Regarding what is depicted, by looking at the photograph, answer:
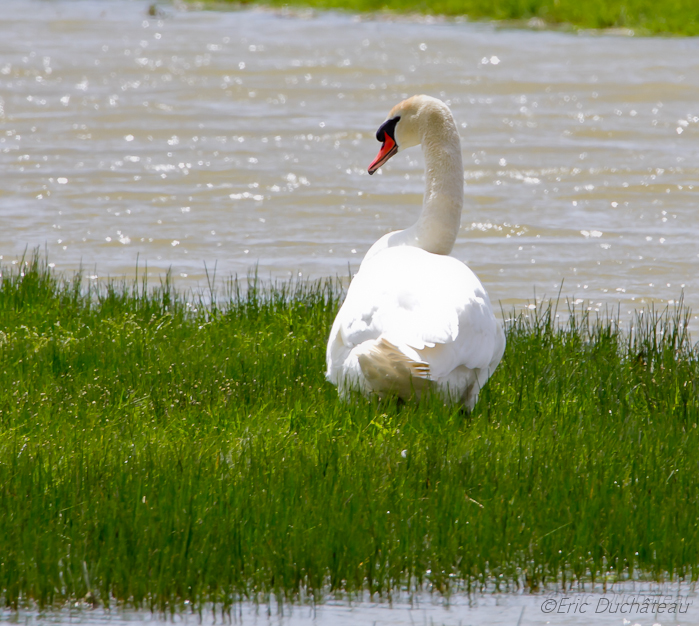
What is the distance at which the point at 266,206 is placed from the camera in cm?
1327

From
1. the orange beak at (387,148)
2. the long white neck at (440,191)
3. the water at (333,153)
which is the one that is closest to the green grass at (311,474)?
the long white neck at (440,191)

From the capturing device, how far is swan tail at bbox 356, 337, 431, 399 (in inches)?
209

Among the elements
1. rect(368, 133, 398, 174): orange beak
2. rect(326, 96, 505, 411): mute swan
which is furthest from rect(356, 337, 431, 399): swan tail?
rect(368, 133, 398, 174): orange beak

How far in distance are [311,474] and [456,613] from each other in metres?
1.09

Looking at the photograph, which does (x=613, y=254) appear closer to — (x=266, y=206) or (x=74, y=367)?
(x=266, y=206)

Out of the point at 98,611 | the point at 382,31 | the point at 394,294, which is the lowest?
the point at 98,611

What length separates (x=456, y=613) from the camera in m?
4.03

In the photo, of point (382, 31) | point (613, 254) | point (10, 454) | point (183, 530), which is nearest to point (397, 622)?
point (183, 530)

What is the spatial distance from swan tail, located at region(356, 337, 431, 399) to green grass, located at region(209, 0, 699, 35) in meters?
24.1

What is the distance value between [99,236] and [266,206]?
215cm

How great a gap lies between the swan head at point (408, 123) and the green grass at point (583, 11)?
859 inches

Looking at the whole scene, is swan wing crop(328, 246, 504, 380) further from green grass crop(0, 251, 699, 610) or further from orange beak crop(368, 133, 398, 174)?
orange beak crop(368, 133, 398, 174)

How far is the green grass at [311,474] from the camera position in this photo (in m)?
4.22

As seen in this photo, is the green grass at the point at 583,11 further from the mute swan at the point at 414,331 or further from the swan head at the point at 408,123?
the mute swan at the point at 414,331
